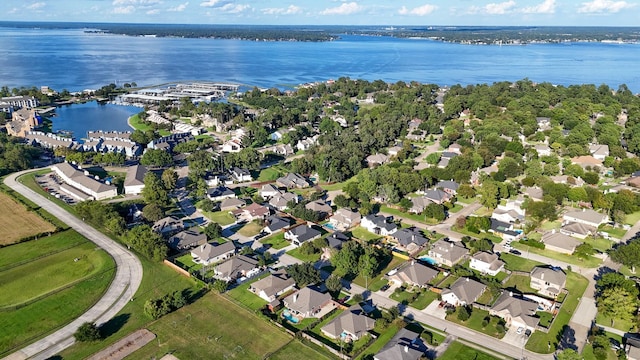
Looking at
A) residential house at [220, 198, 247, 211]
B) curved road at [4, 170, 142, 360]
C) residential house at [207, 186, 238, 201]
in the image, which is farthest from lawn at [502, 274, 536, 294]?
residential house at [207, 186, 238, 201]

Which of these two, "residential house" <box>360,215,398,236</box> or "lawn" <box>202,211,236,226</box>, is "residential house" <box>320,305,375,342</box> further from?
"lawn" <box>202,211,236,226</box>

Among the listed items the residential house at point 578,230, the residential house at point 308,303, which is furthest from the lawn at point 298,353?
the residential house at point 578,230

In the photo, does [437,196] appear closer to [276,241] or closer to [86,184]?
[276,241]

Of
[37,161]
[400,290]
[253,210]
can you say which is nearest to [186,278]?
[253,210]

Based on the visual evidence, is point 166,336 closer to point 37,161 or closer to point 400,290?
point 400,290

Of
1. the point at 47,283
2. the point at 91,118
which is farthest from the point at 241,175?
the point at 91,118
